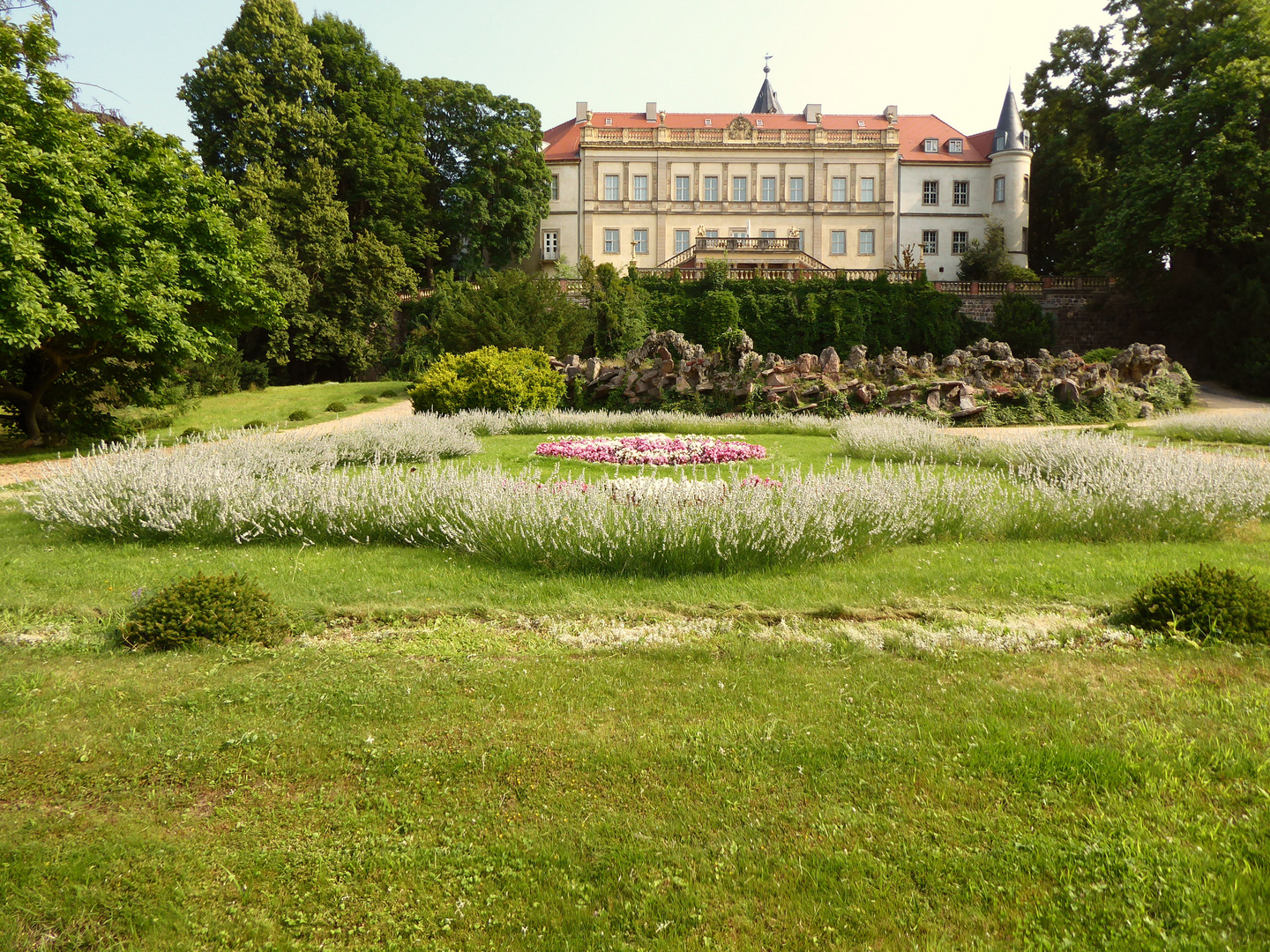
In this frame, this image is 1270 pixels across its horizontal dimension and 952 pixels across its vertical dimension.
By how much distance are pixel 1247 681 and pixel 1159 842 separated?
185 centimetres

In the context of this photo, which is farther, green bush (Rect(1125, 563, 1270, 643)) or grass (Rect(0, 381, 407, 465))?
grass (Rect(0, 381, 407, 465))

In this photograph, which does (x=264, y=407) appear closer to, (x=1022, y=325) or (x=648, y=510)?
(x=648, y=510)

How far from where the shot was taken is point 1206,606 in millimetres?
4531

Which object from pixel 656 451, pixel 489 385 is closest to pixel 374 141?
pixel 489 385

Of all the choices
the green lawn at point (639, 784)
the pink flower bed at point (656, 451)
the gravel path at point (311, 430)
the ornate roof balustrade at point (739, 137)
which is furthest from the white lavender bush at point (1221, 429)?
the ornate roof balustrade at point (739, 137)

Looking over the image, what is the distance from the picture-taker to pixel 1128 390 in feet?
64.1

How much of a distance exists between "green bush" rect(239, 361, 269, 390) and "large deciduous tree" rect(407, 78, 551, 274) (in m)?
15.3

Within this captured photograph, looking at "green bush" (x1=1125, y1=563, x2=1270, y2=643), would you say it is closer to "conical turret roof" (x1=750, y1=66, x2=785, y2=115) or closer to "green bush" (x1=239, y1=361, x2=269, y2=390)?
"green bush" (x1=239, y1=361, x2=269, y2=390)

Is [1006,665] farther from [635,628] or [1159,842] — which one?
[635,628]

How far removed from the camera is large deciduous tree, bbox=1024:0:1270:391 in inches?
1084

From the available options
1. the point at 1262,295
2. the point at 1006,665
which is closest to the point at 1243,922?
the point at 1006,665

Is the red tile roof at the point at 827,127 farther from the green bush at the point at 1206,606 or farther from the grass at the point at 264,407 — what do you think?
the green bush at the point at 1206,606

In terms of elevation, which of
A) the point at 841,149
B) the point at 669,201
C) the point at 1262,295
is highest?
the point at 841,149

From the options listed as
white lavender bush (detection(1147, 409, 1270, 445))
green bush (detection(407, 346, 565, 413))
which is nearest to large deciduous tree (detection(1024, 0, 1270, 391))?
white lavender bush (detection(1147, 409, 1270, 445))
